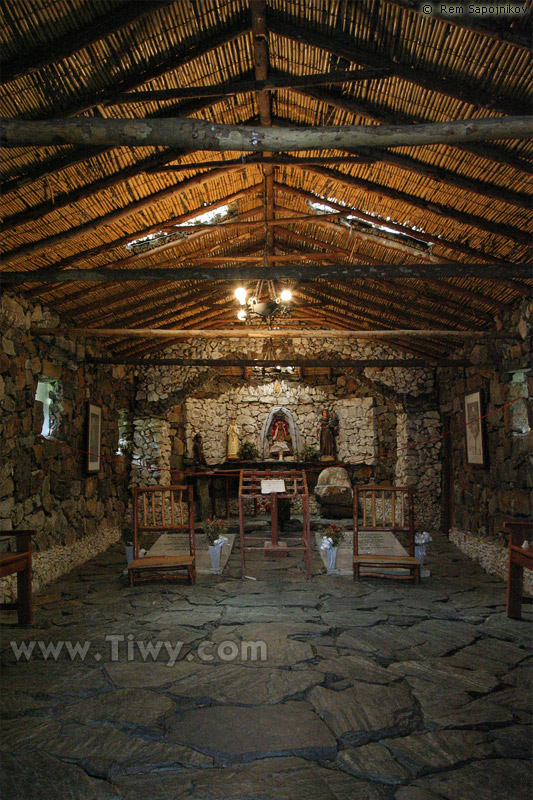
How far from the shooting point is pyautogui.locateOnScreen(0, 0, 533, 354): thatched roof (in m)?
3.79

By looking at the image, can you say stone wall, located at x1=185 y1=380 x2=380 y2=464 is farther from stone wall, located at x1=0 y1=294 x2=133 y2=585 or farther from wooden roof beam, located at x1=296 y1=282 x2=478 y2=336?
wooden roof beam, located at x1=296 y1=282 x2=478 y2=336

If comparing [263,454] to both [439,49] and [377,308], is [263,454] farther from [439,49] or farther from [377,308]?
[439,49]

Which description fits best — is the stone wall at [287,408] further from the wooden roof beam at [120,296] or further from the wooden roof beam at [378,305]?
the wooden roof beam at [120,296]

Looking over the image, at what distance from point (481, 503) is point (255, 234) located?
5422 mm

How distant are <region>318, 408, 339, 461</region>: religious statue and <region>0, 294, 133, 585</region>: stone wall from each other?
17.4 ft

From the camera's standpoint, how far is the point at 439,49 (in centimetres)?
388

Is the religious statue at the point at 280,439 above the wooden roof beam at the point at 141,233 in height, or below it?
below

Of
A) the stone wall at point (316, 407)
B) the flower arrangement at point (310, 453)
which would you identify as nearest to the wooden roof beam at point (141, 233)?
the stone wall at point (316, 407)

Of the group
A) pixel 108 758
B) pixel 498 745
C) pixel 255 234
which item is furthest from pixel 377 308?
pixel 108 758

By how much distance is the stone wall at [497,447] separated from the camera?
6.76 m

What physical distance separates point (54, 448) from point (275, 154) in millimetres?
4983

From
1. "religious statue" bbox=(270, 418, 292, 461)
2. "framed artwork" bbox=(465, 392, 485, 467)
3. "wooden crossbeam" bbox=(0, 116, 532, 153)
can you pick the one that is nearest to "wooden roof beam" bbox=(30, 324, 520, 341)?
"framed artwork" bbox=(465, 392, 485, 467)
